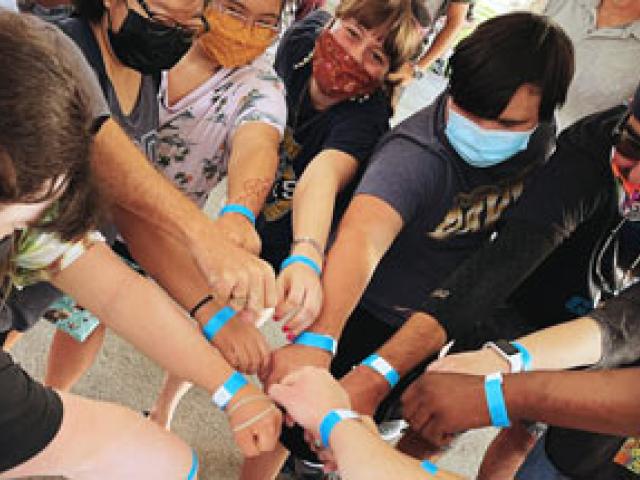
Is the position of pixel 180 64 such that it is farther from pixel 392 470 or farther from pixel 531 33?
pixel 392 470

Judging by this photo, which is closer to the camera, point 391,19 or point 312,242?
point 312,242

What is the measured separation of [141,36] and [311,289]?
1.97 ft

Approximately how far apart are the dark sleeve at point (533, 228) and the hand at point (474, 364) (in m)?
0.13

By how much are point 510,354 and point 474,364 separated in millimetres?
78

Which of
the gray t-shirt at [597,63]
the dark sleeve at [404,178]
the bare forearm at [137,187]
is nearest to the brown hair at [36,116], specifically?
the bare forearm at [137,187]

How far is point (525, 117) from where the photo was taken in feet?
4.97

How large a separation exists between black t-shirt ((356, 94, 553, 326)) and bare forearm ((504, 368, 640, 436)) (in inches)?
17.3

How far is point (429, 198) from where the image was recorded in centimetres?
152

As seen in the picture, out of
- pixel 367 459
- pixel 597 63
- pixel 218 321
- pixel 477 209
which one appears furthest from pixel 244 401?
pixel 597 63

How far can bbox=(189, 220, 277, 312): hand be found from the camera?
48.8 inches

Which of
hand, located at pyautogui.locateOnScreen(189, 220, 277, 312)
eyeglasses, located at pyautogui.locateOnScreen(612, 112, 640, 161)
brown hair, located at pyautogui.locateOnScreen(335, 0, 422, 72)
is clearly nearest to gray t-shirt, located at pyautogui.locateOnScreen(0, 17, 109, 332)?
hand, located at pyautogui.locateOnScreen(189, 220, 277, 312)

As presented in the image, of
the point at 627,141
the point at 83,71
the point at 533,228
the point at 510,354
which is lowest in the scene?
the point at 510,354

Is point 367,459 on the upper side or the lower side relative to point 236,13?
lower

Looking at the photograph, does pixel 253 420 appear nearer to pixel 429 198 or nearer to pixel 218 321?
pixel 218 321
